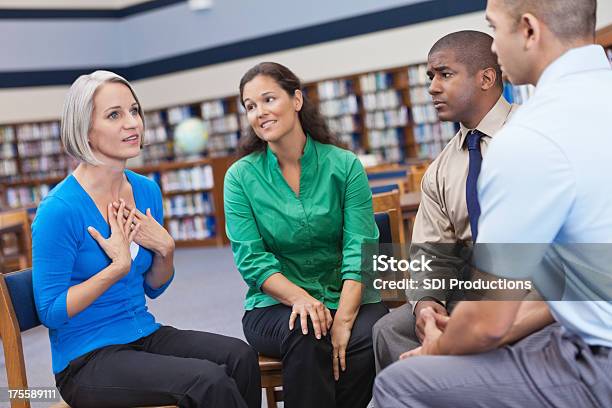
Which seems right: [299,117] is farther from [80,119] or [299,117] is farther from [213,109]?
[213,109]

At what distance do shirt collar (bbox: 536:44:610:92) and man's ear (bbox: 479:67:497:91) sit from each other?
2.48 ft

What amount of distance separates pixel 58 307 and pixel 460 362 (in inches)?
41.0

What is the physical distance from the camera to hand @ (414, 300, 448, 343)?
1.87 meters

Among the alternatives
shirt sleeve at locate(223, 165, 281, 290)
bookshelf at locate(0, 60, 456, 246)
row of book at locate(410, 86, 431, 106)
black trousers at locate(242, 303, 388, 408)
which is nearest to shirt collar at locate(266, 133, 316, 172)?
shirt sleeve at locate(223, 165, 281, 290)

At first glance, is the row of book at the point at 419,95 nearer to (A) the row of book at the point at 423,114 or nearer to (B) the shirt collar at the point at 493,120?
(A) the row of book at the point at 423,114

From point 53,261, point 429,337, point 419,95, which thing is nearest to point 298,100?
point 53,261

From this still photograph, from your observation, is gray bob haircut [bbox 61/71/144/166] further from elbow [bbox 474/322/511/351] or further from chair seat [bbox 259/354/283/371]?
elbow [bbox 474/322/511/351]

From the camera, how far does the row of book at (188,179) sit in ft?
33.3

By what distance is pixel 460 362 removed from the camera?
137 cm

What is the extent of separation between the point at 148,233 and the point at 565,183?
4.13ft

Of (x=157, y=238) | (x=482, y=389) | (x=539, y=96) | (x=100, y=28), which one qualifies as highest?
(x=100, y=28)

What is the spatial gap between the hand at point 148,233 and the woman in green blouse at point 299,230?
0.28 metres

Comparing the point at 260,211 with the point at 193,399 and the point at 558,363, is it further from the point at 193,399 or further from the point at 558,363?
the point at 558,363

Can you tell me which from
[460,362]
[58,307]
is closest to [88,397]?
[58,307]
